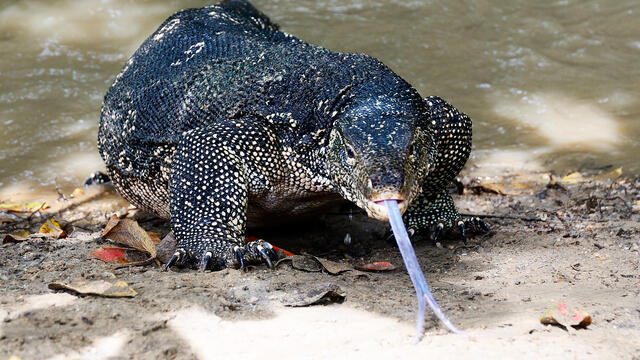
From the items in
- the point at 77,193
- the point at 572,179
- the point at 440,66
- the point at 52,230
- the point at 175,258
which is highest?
the point at 440,66

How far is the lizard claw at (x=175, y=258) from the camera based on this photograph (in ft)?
13.5

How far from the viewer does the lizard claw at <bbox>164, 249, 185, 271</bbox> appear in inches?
162

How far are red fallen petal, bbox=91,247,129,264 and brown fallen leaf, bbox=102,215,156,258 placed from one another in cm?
13

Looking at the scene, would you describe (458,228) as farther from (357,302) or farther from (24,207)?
(24,207)

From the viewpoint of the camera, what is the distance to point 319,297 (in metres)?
3.40

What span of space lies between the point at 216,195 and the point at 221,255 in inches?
17.4

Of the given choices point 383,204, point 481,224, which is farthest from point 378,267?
point 481,224

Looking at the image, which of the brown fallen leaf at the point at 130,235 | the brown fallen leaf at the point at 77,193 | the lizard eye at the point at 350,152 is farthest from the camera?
the brown fallen leaf at the point at 77,193

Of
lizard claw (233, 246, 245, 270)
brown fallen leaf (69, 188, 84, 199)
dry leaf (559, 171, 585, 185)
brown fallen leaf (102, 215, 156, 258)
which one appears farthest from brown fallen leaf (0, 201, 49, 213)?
dry leaf (559, 171, 585, 185)

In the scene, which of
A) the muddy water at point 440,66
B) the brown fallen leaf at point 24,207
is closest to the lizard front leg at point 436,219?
the muddy water at point 440,66

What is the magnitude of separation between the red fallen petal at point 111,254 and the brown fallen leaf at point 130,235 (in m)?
0.13

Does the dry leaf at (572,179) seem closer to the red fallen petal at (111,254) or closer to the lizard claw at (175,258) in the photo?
the lizard claw at (175,258)

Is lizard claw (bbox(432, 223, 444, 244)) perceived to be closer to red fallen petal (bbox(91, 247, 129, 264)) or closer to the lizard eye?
the lizard eye

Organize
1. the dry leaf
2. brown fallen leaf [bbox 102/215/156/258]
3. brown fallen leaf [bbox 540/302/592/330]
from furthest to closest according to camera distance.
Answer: the dry leaf
brown fallen leaf [bbox 102/215/156/258]
brown fallen leaf [bbox 540/302/592/330]
